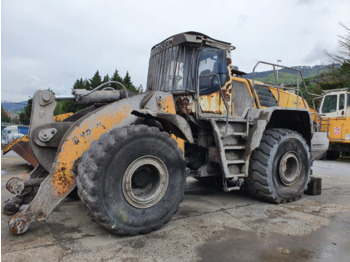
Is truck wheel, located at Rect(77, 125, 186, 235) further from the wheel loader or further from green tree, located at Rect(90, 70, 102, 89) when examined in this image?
green tree, located at Rect(90, 70, 102, 89)

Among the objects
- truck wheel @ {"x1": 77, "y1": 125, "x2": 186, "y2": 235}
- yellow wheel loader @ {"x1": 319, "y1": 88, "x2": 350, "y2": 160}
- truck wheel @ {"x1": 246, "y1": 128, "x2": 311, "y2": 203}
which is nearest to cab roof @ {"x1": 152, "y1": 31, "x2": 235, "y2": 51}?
truck wheel @ {"x1": 77, "y1": 125, "x2": 186, "y2": 235}

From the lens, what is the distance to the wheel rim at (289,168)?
202 inches

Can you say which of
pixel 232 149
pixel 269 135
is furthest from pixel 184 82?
pixel 269 135

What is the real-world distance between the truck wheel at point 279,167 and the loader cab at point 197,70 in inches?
37.4

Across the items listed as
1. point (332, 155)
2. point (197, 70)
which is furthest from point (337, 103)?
point (197, 70)

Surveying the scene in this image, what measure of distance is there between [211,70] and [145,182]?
2176mm

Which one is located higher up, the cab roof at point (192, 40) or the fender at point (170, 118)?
the cab roof at point (192, 40)

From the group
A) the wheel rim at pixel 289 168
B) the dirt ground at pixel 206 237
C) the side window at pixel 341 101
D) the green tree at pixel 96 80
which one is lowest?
the dirt ground at pixel 206 237

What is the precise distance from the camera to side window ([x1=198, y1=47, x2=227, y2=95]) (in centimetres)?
472

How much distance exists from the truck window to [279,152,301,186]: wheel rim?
998 centimetres

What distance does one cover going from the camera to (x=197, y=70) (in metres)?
4.64

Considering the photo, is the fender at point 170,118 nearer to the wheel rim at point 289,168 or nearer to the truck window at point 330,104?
the wheel rim at point 289,168

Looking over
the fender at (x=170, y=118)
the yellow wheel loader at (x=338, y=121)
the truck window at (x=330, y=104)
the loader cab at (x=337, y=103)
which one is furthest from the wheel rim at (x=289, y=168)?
the truck window at (x=330, y=104)

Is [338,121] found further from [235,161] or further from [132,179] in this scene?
[132,179]
